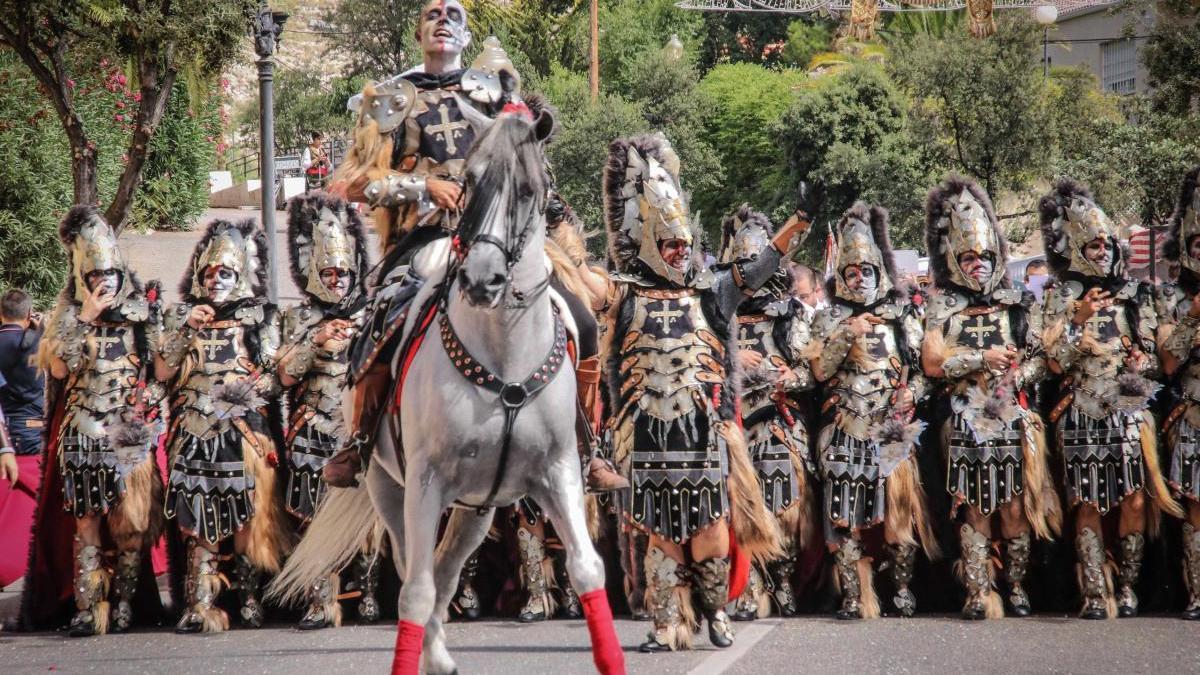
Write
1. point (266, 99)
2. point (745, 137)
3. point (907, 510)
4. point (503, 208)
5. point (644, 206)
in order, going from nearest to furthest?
point (503, 208) → point (644, 206) → point (907, 510) → point (266, 99) → point (745, 137)

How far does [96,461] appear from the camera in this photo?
28.1 feet

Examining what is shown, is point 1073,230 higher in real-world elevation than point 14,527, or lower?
higher

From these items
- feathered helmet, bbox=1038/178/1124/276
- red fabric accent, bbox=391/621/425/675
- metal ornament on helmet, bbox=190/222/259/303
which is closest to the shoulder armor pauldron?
red fabric accent, bbox=391/621/425/675

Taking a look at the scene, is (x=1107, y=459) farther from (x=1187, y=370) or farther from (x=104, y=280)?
(x=104, y=280)

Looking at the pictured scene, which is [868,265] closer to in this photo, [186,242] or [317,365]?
[317,365]

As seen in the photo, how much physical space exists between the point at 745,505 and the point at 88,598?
3.77 meters

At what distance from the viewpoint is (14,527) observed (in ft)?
30.9

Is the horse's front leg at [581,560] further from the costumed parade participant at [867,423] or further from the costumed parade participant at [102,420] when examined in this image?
the costumed parade participant at [102,420]

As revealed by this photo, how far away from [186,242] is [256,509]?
20.5 m

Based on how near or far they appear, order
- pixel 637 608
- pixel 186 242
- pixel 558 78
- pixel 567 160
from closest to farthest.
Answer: pixel 637 608, pixel 186 242, pixel 567 160, pixel 558 78

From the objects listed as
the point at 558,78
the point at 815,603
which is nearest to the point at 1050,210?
the point at 815,603

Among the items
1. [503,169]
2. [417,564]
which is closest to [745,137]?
[417,564]

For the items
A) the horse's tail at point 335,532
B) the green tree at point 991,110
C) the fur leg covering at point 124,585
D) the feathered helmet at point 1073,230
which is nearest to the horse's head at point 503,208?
the horse's tail at point 335,532

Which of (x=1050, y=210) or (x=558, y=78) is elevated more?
(x=558, y=78)
